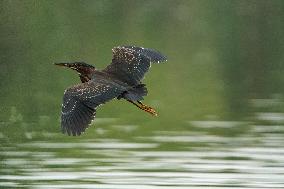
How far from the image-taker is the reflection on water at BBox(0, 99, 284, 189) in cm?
1502

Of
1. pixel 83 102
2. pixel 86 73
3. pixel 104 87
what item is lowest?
pixel 83 102

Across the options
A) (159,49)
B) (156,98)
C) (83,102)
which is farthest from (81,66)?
(159,49)

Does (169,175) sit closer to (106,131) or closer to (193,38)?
(106,131)

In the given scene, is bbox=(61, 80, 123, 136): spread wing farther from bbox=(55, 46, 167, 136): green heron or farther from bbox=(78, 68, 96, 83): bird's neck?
bbox=(78, 68, 96, 83): bird's neck

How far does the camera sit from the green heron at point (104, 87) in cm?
1203

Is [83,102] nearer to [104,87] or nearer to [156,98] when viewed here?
[104,87]

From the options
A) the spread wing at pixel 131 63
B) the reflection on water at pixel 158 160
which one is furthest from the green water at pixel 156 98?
the spread wing at pixel 131 63

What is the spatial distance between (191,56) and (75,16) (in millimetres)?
4756

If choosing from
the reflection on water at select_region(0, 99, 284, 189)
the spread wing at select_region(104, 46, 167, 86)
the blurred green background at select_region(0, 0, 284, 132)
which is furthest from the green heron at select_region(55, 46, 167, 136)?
the blurred green background at select_region(0, 0, 284, 132)

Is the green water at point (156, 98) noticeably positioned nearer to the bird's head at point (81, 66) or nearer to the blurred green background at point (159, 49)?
the blurred green background at point (159, 49)

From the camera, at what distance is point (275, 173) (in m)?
15.4

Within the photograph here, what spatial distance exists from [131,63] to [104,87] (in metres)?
0.84

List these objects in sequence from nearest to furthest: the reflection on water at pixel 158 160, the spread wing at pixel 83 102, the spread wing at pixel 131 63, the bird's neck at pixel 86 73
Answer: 1. the spread wing at pixel 83 102
2. the bird's neck at pixel 86 73
3. the spread wing at pixel 131 63
4. the reflection on water at pixel 158 160

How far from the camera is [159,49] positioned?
1070 inches
